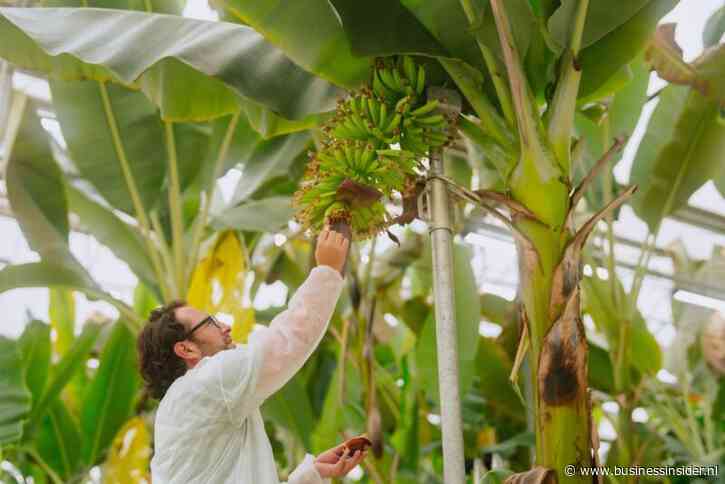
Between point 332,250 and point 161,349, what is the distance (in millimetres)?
383

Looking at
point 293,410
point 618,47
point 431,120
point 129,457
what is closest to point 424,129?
point 431,120

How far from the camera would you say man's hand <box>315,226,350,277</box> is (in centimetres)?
128

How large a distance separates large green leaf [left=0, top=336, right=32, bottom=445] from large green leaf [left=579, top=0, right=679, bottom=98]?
1781 millimetres

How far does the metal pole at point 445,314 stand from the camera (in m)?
1.36

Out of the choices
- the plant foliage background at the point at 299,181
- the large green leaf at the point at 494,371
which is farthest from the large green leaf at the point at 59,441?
the large green leaf at the point at 494,371

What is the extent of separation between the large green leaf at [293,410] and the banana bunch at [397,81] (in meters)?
1.20

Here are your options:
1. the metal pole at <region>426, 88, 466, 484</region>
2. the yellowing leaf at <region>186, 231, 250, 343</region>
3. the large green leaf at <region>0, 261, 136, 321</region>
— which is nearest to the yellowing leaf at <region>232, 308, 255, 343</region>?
the yellowing leaf at <region>186, 231, 250, 343</region>

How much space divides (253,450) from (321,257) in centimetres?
32

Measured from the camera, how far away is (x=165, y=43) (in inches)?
67.5

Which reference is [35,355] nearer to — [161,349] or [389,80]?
[161,349]

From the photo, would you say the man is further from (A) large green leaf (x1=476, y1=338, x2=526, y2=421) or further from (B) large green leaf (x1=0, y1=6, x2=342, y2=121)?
(A) large green leaf (x1=476, y1=338, x2=526, y2=421)

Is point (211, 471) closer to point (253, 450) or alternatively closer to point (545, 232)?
point (253, 450)

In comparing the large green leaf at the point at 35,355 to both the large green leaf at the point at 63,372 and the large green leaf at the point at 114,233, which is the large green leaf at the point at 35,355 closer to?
the large green leaf at the point at 63,372

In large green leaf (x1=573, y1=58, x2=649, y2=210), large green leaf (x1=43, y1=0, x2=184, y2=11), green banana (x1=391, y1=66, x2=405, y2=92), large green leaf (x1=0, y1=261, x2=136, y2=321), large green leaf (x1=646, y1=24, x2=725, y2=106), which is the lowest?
large green leaf (x1=0, y1=261, x2=136, y2=321)
